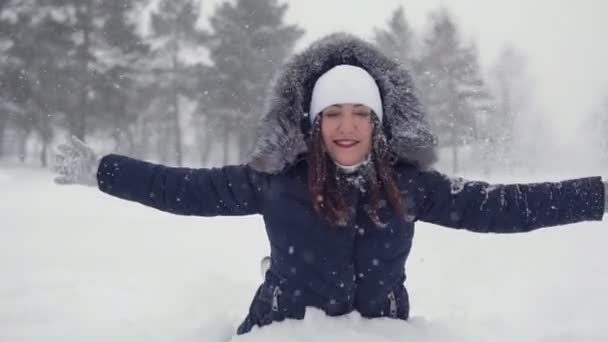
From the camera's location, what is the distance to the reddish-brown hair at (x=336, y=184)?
2178mm

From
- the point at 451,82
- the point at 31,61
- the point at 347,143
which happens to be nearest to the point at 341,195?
the point at 347,143

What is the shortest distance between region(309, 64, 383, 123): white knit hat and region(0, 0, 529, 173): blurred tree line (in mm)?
18283

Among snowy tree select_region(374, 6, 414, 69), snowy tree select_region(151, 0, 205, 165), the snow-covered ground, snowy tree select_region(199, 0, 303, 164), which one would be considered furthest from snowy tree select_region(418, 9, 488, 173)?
the snow-covered ground

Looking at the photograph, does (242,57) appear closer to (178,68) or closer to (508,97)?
(178,68)

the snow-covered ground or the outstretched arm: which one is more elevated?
the outstretched arm

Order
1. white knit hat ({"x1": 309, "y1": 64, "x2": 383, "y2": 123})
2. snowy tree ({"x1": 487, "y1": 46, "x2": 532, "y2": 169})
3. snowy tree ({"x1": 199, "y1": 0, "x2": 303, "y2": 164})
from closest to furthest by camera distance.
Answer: white knit hat ({"x1": 309, "y1": 64, "x2": 383, "y2": 123}), snowy tree ({"x1": 199, "y1": 0, "x2": 303, "y2": 164}), snowy tree ({"x1": 487, "y1": 46, "x2": 532, "y2": 169})

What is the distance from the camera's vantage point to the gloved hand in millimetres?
2391

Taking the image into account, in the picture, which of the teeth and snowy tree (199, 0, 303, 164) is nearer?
the teeth

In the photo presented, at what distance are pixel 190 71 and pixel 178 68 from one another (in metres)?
1.56

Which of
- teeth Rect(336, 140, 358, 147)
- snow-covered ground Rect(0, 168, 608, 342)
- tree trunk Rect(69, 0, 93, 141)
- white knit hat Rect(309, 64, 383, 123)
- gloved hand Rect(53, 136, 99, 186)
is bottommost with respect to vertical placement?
snow-covered ground Rect(0, 168, 608, 342)

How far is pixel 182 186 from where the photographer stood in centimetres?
228

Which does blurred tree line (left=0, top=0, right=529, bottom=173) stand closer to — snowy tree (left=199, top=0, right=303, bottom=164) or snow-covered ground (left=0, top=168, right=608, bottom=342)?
snowy tree (left=199, top=0, right=303, bottom=164)

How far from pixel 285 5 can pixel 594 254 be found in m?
20.3

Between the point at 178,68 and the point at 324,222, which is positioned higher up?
the point at 178,68
